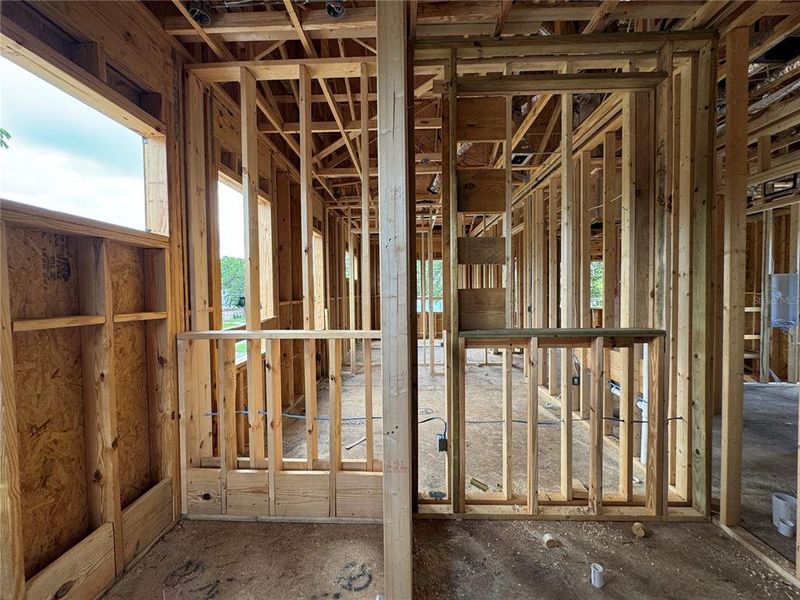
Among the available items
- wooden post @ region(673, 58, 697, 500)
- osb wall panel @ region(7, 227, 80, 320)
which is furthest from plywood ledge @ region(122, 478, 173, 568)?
wooden post @ region(673, 58, 697, 500)

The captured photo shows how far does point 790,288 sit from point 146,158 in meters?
8.21

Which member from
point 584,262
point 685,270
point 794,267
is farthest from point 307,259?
point 794,267

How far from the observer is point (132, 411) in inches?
71.0

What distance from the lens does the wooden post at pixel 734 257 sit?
178 cm

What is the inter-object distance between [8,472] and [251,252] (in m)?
1.42

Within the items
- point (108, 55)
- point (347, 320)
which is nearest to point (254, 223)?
point (108, 55)

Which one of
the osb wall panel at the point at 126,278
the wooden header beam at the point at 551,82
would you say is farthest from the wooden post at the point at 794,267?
the osb wall panel at the point at 126,278

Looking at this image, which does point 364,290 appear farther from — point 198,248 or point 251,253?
point 198,248

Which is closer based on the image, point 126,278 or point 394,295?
point 394,295

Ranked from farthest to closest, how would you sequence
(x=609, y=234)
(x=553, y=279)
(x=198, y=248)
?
(x=553, y=279) < (x=609, y=234) < (x=198, y=248)

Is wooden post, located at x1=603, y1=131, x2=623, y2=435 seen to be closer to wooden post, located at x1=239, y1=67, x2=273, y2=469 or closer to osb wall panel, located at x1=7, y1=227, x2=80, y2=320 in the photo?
wooden post, located at x1=239, y1=67, x2=273, y2=469

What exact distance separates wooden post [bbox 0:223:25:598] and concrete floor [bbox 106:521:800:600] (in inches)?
20.2

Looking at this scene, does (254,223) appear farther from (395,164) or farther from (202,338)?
(395,164)

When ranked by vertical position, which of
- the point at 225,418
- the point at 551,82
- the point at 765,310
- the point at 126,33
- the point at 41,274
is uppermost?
the point at 126,33
